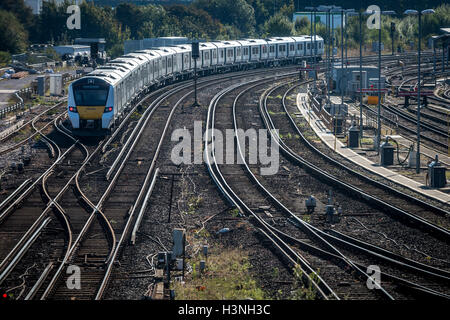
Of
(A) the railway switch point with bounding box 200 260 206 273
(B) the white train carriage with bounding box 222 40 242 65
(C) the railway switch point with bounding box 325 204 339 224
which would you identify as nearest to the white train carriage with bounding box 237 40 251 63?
(B) the white train carriage with bounding box 222 40 242 65

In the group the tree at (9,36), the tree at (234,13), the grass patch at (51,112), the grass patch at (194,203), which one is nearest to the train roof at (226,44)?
the grass patch at (51,112)

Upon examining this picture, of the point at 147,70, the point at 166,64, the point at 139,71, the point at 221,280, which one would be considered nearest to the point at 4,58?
the point at 166,64

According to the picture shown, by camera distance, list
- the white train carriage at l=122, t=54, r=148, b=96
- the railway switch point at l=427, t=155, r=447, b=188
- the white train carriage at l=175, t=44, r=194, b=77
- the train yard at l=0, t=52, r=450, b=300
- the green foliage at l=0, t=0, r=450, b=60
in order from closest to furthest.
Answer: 1. the train yard at l=0, t=52, r=450, b=300
2. the railway switch point at l=427, t=155, r=447, b=188
3. the white train carriage at l=122, t=54, r=148, b=96
4. the white train carriage at l=175, t=44, r=194, b=77
5. the green foliage at l=0, t=0, r=450, b=60

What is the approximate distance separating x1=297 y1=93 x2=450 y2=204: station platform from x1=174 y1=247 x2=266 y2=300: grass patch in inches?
350

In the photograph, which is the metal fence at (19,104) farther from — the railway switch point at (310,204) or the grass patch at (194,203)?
the railway switch point at (310,204)

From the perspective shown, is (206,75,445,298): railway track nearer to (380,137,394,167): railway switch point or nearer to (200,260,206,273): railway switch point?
(200,260,206,273): railway switch point

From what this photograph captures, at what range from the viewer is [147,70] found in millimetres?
46219

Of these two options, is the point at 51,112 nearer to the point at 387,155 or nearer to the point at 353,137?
the point at 353,137

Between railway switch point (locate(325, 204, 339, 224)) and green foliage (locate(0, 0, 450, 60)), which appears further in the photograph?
green foliage (locate(0, 0, 450, 60))

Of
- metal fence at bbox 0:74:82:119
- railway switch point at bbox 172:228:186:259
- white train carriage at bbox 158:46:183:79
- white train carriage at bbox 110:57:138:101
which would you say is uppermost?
white train carriage at bbox 158:46:183:79

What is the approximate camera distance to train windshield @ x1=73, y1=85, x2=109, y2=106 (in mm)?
31078

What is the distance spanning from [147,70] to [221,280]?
32.8 metres

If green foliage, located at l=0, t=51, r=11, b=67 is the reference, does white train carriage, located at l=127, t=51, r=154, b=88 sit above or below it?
below

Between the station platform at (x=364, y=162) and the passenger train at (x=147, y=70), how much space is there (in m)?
10.5
